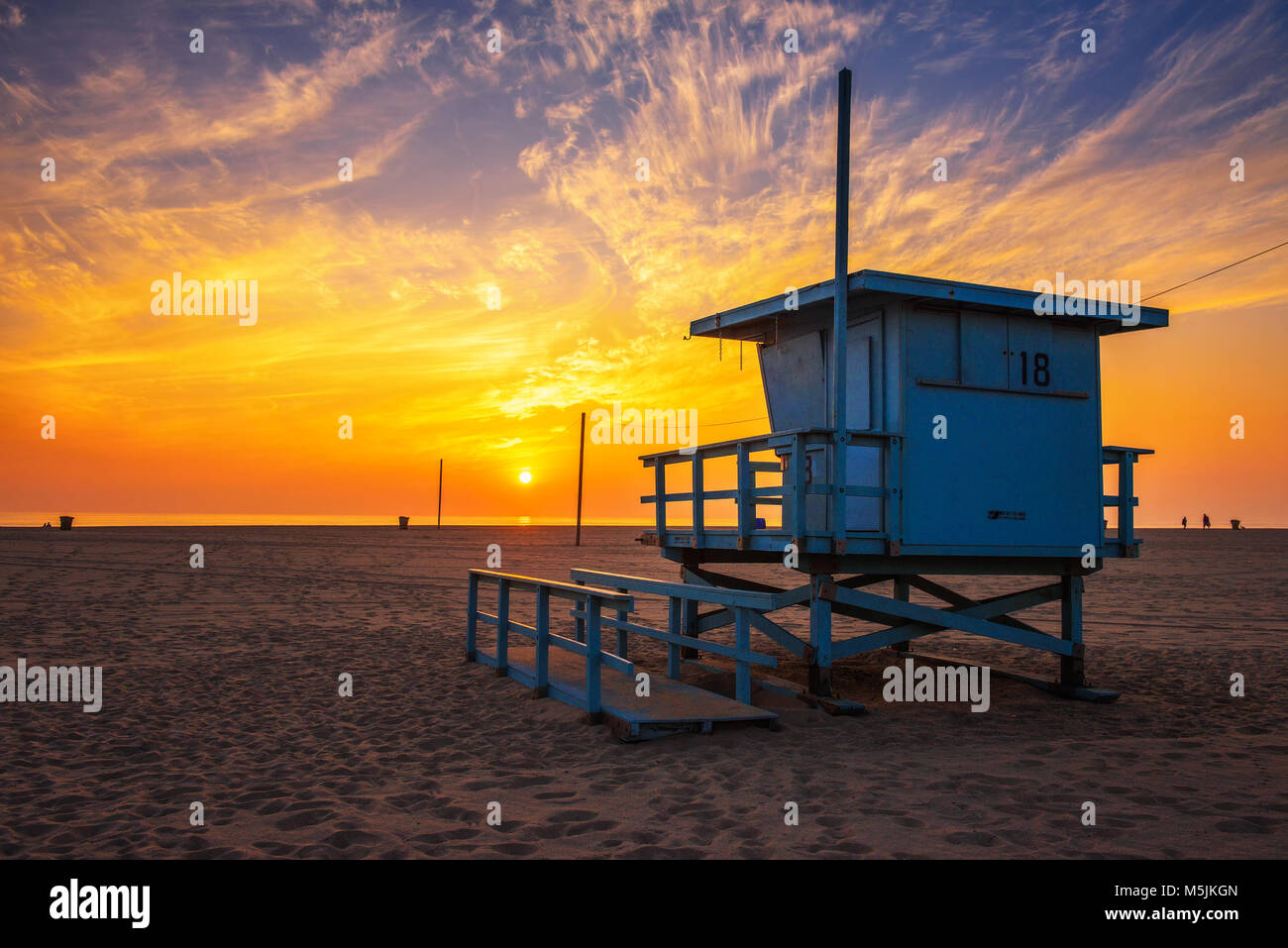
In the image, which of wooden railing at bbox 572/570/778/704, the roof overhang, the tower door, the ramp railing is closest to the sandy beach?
the ramp railing

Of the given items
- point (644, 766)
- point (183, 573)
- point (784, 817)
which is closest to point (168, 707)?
point (644, 766)

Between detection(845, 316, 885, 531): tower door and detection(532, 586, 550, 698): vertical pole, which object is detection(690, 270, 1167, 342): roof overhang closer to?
detection(845, 316, 885, 531): tower door

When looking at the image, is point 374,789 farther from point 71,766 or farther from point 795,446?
point 795,446

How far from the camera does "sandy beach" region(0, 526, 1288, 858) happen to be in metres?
4.95

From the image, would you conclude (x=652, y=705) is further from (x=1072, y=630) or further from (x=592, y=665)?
(x=1072, y=630)

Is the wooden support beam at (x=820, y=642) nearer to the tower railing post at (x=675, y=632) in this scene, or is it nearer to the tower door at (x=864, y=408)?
the tower door at (x=864, y=408)

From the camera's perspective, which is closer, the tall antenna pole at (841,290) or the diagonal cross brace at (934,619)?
the tall antenna pole at (841,290)

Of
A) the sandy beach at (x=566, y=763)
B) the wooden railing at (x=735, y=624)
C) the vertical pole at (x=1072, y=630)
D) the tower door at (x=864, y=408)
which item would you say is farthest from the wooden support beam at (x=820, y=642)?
the vertical pole at (x=1072, y=630)

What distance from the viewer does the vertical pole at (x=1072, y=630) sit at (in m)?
9.91

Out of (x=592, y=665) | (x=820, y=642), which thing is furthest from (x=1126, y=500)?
(x=592, y=665)

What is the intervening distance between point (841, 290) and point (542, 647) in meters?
4.76

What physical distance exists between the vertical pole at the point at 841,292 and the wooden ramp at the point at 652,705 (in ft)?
6.86

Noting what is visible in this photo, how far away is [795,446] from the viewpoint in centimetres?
878

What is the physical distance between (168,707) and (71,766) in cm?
198
